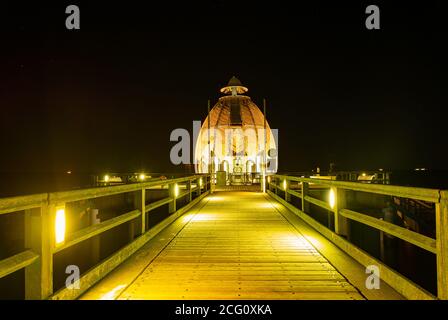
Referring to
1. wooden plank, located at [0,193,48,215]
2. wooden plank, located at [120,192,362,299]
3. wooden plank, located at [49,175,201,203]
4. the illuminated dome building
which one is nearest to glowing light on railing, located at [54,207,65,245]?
wooden plank, located at [49,175,201,203]

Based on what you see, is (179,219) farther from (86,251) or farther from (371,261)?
(86,251)

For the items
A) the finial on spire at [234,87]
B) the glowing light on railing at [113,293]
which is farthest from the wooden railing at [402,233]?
the finial on spire at [234,87]

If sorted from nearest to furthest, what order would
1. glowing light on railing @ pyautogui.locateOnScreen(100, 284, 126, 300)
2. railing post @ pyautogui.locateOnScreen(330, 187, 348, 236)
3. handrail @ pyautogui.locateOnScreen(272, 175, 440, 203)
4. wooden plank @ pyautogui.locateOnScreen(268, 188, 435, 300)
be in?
handrail @ pyautogui.locateOnScreen(272, 175, 440, 203)
wooden plank @ pyautogui.locateOnScreen(268, 188, 435, 300)
glowing light on railing @ pyautogui.locateOnScreen(100, 284, 126, 300)
railing post @ pyautogui.locateOnScreen(330, 187, 348, 236)

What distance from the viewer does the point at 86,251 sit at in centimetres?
1430

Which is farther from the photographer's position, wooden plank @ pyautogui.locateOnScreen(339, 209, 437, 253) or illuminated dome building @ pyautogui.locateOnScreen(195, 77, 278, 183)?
illuminated dome building @ pyautogui.locateOnScreen(195, 77, 278, 183)

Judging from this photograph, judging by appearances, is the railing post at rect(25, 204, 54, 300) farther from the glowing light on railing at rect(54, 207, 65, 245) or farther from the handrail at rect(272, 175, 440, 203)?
the handrail at rect(272, 175, 440, 203)

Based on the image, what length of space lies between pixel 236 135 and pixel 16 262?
79.6 ft

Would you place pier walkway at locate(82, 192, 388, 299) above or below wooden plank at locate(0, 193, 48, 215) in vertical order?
below

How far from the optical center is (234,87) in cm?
2758

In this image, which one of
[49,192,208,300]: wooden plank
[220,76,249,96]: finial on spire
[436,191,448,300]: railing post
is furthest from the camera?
[220,76,249,96]: finial on spire

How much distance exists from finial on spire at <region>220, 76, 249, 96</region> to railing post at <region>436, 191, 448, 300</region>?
83.4 ft

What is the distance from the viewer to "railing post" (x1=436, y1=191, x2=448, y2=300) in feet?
8.90
